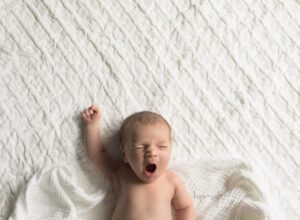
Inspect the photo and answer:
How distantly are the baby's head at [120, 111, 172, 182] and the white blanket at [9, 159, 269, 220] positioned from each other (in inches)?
3.2

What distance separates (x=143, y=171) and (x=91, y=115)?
0.65ft

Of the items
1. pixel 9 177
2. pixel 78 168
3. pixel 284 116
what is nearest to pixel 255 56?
pixel 284 116

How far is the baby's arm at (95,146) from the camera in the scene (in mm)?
1067

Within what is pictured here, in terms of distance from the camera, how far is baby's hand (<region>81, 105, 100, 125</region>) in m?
1.09

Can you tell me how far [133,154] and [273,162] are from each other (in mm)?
343

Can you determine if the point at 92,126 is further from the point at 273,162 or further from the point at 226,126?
the point at 273,162

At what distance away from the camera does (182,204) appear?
104cm

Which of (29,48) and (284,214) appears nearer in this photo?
(284,214)

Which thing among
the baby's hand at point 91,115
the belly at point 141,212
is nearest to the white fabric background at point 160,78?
the baby's hand at point 91,115

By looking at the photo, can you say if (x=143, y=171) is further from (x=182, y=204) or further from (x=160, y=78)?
(x=160, y=78)

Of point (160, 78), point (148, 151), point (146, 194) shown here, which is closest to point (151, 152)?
point (148, 151)

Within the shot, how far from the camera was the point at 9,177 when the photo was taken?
1.06 meters

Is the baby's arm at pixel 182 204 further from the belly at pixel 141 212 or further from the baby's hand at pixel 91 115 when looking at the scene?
the baby's hand at pixel 91 115

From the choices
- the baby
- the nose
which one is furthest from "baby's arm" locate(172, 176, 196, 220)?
the nose
